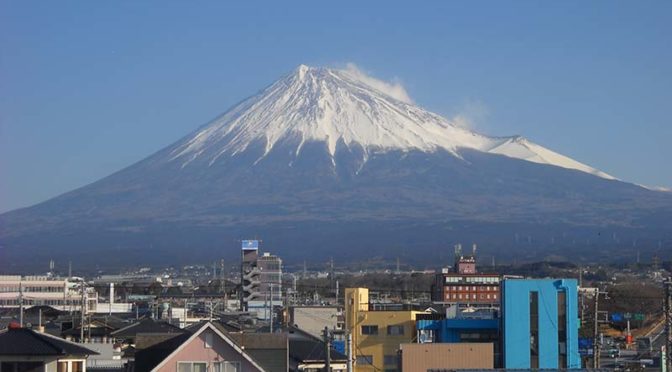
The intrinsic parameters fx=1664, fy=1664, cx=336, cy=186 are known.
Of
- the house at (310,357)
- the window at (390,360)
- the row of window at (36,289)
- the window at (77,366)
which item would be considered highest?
the window at (77,366)

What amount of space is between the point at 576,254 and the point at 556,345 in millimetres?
157524

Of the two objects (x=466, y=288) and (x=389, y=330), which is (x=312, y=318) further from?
(x=466, y=288)

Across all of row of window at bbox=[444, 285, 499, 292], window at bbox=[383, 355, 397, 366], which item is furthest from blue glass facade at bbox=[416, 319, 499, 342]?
row of window at bbox=[444, 285, 499, 292]

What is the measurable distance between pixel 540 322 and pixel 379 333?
347 cm

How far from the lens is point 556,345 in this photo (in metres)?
32.2

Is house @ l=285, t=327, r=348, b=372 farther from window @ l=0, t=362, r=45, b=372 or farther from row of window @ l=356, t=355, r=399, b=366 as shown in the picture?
window @ l=0, t=362, r=45, b=372

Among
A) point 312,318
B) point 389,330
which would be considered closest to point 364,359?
point 389,330

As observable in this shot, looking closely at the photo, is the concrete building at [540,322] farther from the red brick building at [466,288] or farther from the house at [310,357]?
the red brick building at [466,288]

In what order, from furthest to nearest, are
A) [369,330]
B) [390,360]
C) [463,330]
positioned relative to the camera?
[369,330] → [463,330] → [390,360]

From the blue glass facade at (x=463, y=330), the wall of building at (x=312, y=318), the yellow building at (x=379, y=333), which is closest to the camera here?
the yellow building at (x=379, y=333)

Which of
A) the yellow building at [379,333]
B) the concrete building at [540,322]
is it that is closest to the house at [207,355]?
the yellow building at [379,333]

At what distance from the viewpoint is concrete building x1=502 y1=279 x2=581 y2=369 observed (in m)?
32.2

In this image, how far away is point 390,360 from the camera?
33188mm

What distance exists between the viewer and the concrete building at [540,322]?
32.2 meters
